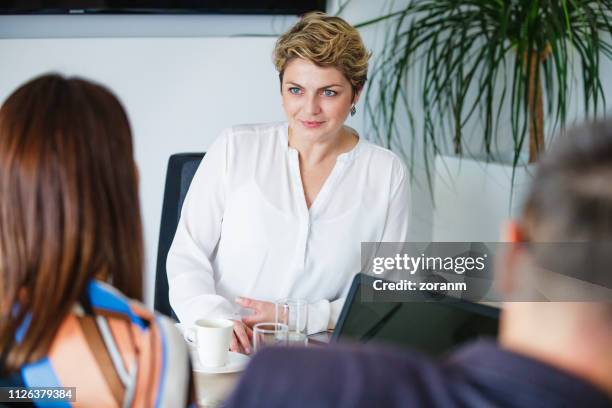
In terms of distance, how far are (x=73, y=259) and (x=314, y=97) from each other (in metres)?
Answer: 1.23

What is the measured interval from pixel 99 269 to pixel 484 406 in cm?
52

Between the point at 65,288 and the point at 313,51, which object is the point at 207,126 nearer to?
the point at 313,51

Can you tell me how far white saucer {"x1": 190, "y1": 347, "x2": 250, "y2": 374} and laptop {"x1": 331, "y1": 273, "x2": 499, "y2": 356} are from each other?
0.57 feet

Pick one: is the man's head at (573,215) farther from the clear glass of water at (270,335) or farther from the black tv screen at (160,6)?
the black tv screen at (160,6)

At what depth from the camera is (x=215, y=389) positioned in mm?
1375

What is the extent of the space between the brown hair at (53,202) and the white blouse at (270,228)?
1064mm

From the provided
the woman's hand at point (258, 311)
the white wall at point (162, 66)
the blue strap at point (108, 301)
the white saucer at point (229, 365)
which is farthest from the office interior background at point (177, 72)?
the blue strap at point (108, 301)

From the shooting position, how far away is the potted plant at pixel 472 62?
8.85ft

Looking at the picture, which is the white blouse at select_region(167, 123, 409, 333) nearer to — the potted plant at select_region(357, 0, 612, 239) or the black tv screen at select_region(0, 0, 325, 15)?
the potted plant at select_region(357, 0, 612, 239)

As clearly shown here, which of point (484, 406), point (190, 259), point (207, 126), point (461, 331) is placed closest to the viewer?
point (484, 406)

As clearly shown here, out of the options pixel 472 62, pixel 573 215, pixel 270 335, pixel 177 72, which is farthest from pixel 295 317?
pixel 472 62

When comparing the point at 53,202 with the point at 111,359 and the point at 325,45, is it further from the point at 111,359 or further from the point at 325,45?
the point at 325,45

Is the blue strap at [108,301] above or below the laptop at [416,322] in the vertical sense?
above

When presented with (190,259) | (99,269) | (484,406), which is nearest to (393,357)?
(484,406)
